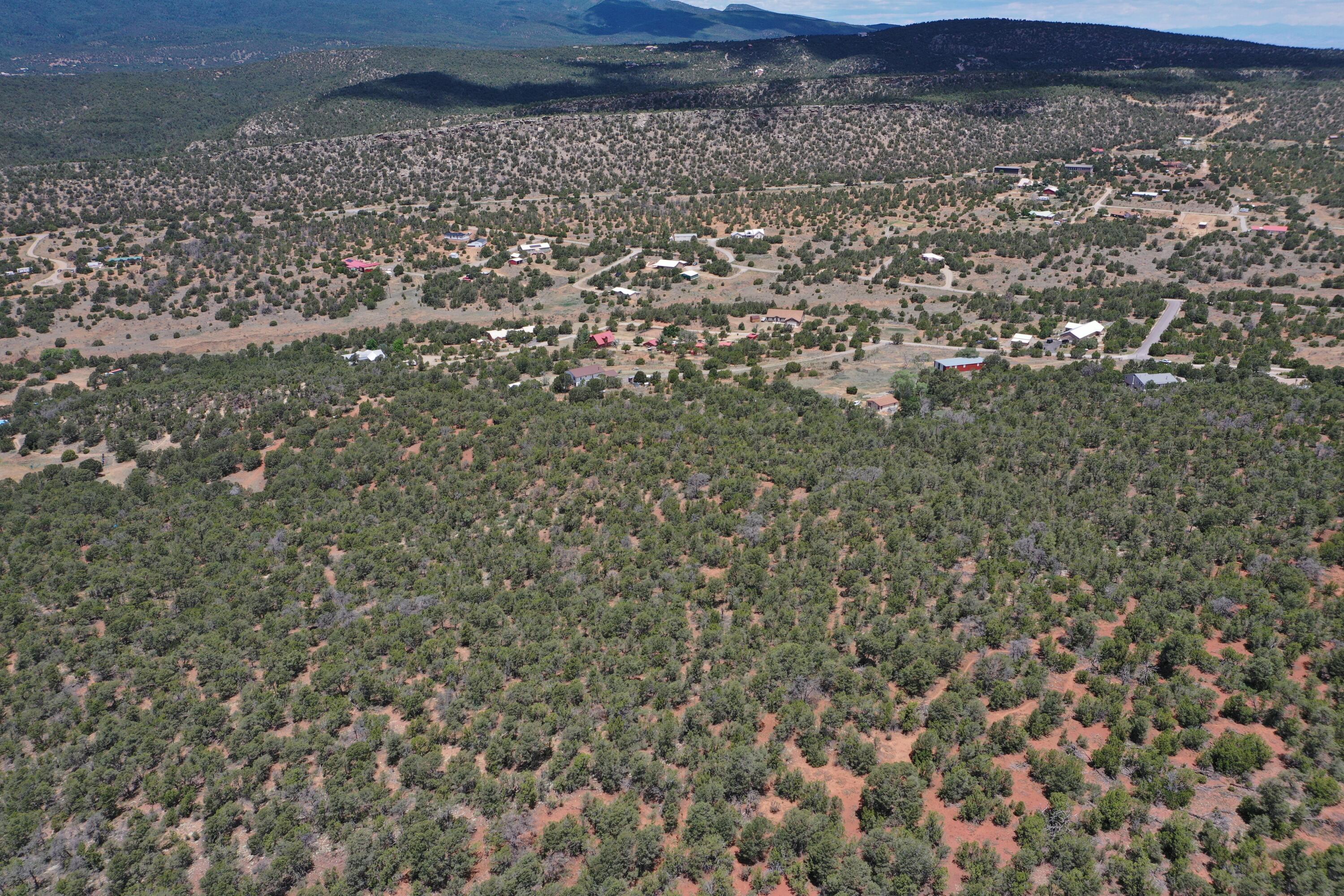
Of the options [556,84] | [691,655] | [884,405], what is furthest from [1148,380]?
[556,84]

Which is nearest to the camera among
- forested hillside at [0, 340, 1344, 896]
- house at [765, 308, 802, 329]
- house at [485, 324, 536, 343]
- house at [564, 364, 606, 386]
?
forested hillside at [0, 340, 1344, 896]

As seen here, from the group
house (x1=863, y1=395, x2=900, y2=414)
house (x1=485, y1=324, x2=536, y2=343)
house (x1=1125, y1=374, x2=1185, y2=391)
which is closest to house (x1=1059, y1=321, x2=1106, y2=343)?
house (x1=1125, y1=374, x2=1185, y2=391)

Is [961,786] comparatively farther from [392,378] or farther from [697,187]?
[697,187]

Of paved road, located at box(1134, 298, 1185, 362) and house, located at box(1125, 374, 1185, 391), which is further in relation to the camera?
paved road, located at box(1134, 298, 1185, 362)

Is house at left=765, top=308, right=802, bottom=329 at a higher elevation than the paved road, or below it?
below

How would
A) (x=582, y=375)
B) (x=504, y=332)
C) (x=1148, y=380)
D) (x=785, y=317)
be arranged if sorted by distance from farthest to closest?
(x=785, y=317)
(x=504, y=332)
(x=582, y=375)
(x=1148, y=380)

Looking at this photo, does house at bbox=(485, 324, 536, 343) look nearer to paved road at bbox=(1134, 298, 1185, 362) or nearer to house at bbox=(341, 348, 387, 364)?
house at bbox=(341, 348, 387, 364)

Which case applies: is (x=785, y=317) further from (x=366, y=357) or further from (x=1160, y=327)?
(x=366, y=357)
